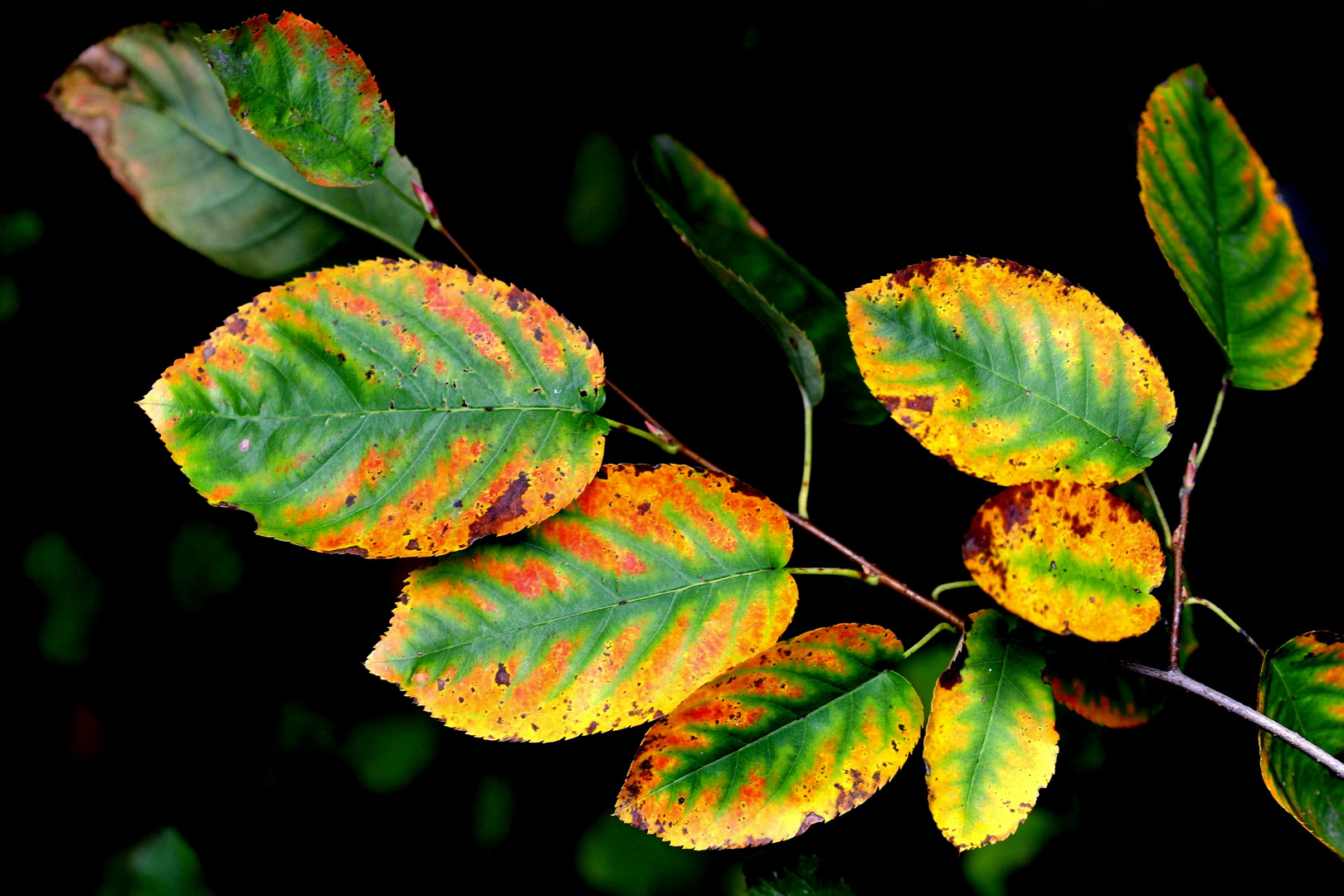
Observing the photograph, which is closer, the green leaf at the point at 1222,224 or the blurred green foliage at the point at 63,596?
the green leaf at the point at 1222,224

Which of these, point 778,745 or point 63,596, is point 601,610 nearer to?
point 778,745

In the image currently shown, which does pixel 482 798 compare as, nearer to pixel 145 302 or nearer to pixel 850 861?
pixel 850 861

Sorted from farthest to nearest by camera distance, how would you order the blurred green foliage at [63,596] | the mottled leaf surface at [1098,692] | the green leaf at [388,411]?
the blurred green foliage at [63,596], the mottled leaf surface at [1098,692], the green leaf at [388,411]

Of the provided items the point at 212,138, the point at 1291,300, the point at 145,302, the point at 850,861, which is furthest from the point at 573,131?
the point at 850,861

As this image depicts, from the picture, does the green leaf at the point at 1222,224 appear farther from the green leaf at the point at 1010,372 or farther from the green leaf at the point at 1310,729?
the green leaf at the point at 1310,729

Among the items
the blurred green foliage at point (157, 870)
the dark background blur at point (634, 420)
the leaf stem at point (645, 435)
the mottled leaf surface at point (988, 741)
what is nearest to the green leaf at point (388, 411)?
the leaf stem at point (645, 435)

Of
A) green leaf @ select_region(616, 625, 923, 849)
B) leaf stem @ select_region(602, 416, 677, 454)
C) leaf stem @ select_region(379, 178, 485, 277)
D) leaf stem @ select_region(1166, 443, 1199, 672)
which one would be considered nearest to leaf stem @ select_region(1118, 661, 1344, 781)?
leaf stem @ select_region(1166, 443, 1199, 672)

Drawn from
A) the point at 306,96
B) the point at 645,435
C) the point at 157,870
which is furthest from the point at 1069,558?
the point at 157,870
